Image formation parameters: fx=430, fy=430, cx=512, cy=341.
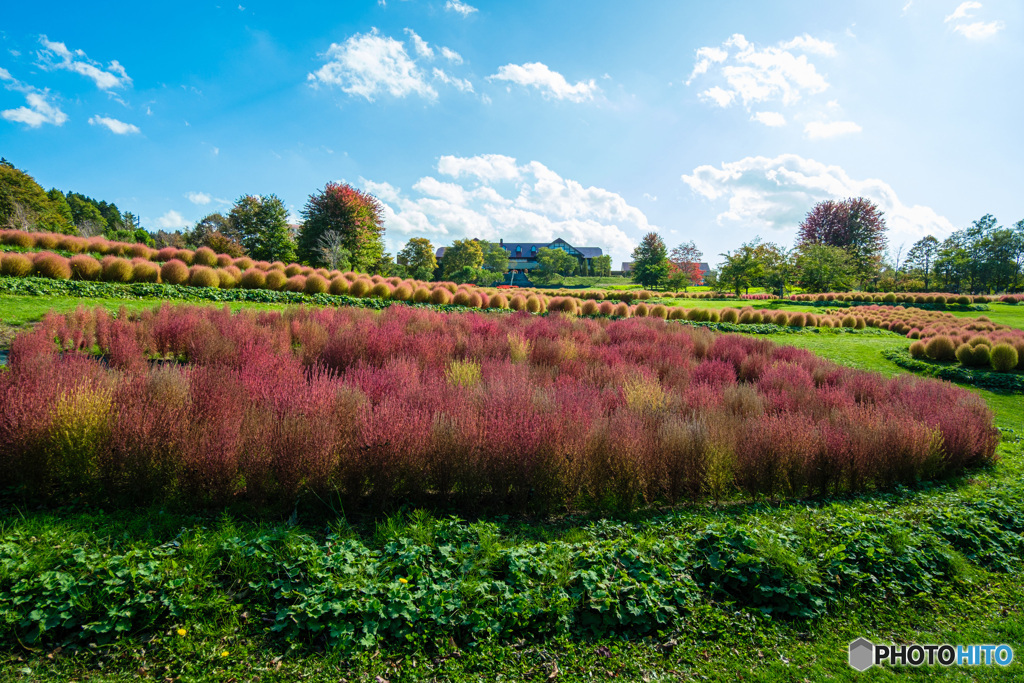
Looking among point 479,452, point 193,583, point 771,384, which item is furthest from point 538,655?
point 771,384

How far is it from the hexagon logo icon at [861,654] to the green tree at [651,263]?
188ft

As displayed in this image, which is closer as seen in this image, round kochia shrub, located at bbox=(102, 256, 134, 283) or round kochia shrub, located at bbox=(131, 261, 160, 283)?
round kochia shrub, located at bbox=(102, 256, 134, 283)

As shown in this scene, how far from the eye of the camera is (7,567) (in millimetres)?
2525

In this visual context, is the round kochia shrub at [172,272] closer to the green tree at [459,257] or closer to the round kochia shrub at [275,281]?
the round kochia shrub at [275,281]

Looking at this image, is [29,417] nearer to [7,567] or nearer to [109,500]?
[109,500]

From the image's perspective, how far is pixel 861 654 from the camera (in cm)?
273

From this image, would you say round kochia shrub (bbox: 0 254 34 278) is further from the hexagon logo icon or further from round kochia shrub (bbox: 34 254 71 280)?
the hexagon logo icon

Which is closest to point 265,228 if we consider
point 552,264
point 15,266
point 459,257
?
point 459,257

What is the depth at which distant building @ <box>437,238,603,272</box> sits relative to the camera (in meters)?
82.4

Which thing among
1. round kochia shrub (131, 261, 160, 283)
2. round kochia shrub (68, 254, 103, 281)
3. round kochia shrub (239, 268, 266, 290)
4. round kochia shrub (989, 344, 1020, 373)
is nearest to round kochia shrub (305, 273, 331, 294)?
round kochia shrub (239, 268, 266, 290)

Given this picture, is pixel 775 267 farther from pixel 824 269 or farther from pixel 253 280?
pixel 253 280

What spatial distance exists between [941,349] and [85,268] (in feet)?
88.2

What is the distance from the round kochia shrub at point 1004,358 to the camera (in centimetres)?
1191

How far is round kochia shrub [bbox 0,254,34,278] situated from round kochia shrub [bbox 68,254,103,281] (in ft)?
3.51
